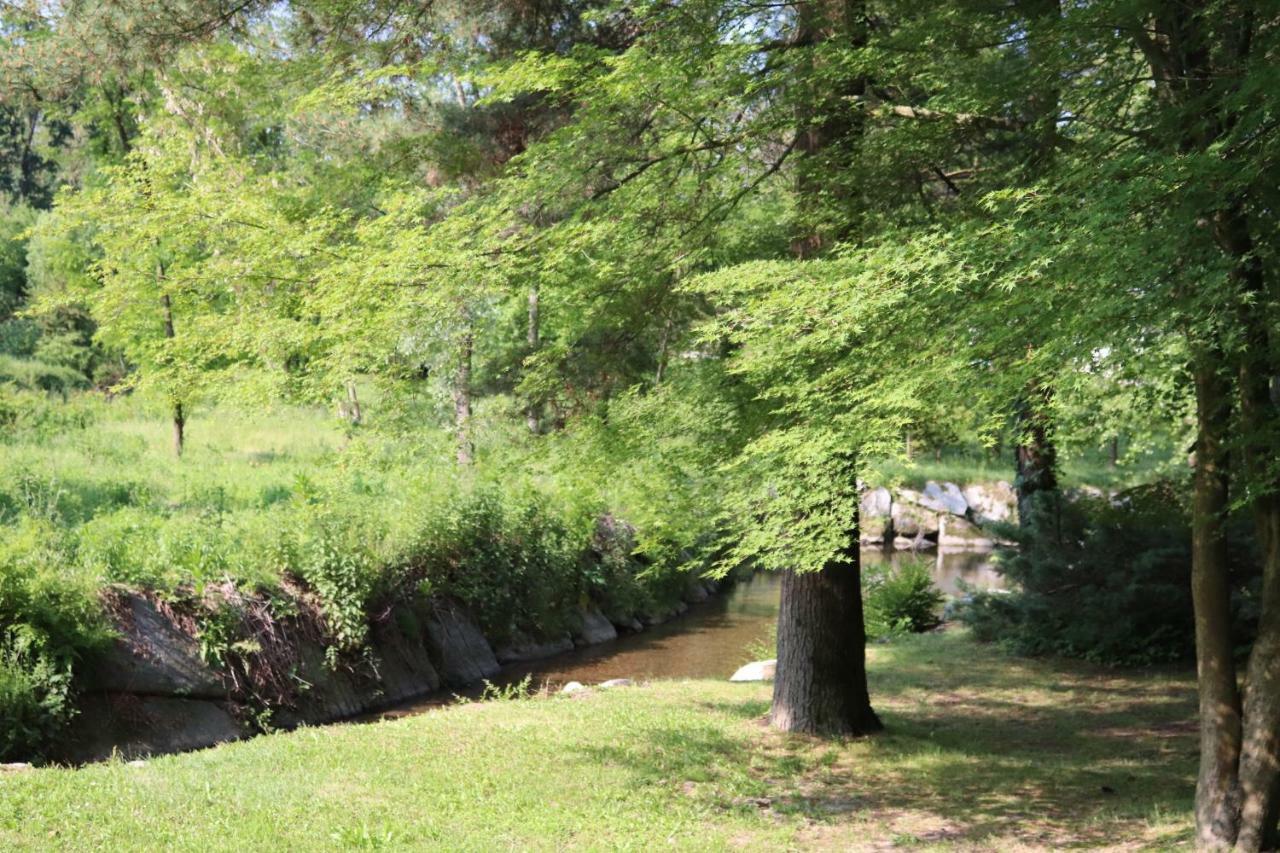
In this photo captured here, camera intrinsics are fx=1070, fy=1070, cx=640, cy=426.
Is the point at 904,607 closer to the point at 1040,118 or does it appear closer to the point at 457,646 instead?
the point at 457,646

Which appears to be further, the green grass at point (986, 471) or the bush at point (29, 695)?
the green grass at point (986, 471)

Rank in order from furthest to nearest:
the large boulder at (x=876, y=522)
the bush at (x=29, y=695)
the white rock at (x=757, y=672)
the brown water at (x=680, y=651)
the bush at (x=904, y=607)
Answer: the large boulder at (x=876, y=522), the bush at (x=904, y=607), the brown water at (x=680, y=651), the white rock at (x=757, y=672), the bush at (x=29, y=695)

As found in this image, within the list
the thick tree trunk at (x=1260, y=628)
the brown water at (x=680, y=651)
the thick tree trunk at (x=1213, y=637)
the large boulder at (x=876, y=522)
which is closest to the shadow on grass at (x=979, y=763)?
the thick tree trunk at (x=1213, y=637)

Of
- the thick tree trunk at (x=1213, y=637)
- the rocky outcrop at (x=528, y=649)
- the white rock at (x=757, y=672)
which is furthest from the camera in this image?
the rocky outcrop at (x=528, y=649)

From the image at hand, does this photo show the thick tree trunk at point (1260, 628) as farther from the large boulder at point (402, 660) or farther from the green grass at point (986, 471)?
the green grass at point (986, 471)

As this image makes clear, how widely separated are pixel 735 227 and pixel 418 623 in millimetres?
7061

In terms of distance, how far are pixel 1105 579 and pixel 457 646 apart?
809 cm

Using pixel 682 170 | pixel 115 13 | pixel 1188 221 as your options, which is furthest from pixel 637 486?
pixel 115 13

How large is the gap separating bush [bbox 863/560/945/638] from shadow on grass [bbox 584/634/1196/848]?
4154 millimetres

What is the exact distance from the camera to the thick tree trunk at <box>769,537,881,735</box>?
9102mm

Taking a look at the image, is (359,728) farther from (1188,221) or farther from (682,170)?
(1188,221)

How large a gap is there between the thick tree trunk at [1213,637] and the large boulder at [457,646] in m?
9.60

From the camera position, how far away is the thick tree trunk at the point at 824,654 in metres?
9.10

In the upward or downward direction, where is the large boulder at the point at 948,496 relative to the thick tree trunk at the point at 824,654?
upward
